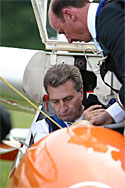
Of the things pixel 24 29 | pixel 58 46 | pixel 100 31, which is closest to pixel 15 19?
pixel 24 29

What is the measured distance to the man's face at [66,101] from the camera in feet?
6.02

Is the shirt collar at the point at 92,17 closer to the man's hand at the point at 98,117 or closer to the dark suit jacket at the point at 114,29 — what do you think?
the dark suit jacket at the point at 114,29

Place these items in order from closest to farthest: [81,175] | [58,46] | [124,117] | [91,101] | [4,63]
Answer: [81,175]
[124,117]
[91,101]
[4,63]
[58,46]

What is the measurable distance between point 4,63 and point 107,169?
5.48ft

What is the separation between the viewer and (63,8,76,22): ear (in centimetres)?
145

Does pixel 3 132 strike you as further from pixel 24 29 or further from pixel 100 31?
pixel 24 29

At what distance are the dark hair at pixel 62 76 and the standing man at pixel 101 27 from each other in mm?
279

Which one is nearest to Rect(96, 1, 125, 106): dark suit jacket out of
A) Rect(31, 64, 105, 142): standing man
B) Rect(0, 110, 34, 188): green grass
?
Rect(31, 64, 105, 142): standing man

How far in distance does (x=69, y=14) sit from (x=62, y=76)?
20.1 inches

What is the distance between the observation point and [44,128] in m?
1.81

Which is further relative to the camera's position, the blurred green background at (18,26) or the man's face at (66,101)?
the blurred green background at (18,26)

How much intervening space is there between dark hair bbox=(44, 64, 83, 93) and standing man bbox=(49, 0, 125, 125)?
0.28 meters

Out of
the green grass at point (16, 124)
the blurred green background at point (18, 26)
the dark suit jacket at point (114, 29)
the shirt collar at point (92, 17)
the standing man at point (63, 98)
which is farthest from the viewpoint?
the blurred green background at point (18, 26)

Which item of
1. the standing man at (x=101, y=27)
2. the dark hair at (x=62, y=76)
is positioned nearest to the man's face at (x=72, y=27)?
the standing man at (x=101, y=27)
